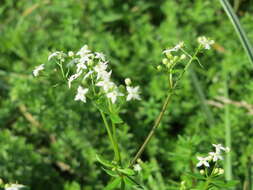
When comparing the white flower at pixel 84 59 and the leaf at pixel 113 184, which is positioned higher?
the white flower at pixel 84 59

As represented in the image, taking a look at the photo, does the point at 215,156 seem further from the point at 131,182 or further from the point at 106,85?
the point at 106,85

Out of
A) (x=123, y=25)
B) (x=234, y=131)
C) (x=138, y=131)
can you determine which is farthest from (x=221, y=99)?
(x=123, y=25)

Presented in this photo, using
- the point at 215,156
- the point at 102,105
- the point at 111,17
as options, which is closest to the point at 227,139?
the point at 215,156

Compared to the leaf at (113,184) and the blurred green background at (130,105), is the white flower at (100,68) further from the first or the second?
the blurred green background at (130,105)

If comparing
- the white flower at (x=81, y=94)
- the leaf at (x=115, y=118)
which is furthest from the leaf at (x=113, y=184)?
the white flower at (x=81, y=94)

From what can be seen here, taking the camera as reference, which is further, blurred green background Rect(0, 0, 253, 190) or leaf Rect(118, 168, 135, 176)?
blurred green background Rect(0, 0, 253, 190)

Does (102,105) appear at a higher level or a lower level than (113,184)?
higher

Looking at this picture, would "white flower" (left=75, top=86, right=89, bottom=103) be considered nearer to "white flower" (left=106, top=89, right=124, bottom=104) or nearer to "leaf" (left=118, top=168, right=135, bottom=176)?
"white flower" (left=106, top=89, right=124, bottom=104)

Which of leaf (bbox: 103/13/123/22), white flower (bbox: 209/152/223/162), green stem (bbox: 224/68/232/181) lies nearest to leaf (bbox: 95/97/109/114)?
white flower (bbox: 209/152/223/162)
